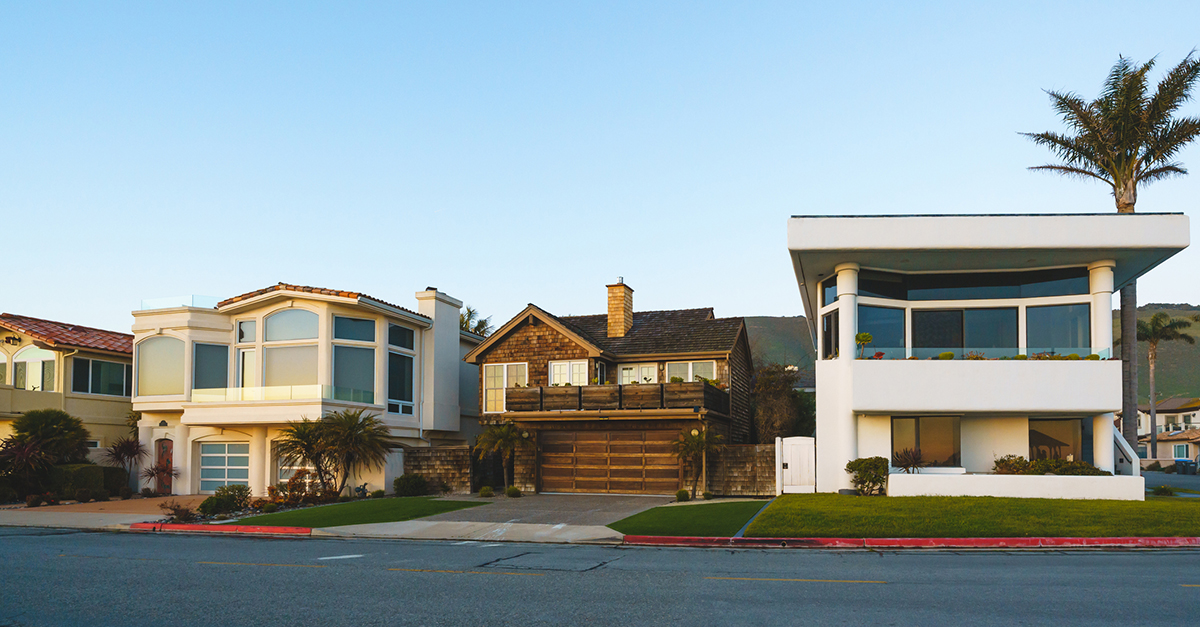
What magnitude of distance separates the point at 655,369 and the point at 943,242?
1156cm

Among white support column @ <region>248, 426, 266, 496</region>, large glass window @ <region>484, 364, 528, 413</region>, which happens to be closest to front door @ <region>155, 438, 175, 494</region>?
white support column @ <region>248, 426, 266, 496</region>

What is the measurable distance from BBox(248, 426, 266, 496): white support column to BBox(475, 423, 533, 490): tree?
769 centimetres

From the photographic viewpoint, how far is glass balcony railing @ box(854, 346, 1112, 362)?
74.4 ft

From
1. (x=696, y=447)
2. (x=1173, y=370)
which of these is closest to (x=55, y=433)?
(x=696, y=447)

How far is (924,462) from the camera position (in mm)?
23453

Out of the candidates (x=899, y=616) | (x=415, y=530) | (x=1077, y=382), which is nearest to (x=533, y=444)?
(x=415, y=530)

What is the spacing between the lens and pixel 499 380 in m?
32.2

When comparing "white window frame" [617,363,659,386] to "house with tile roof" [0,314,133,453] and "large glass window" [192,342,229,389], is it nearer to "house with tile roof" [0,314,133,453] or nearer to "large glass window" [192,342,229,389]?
"large glass window" [192,342,229,389]

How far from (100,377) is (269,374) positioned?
9410 mm

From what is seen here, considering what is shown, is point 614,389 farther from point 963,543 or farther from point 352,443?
point 963,543

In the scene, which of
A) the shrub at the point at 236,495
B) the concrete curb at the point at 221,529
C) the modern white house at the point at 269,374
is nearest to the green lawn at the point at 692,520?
the concrete curb at the point at 221,529

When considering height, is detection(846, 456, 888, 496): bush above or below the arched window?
below

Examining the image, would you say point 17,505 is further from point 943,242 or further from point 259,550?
point 943,242

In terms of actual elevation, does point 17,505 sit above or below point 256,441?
below
